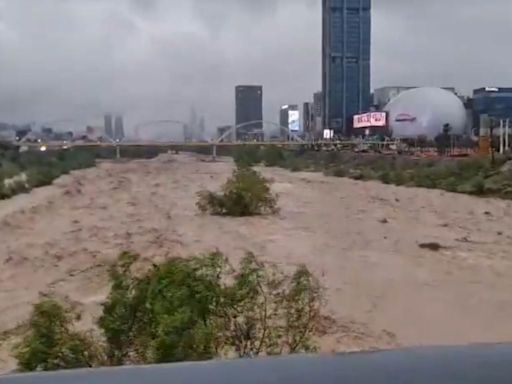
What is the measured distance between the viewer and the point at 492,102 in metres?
88.6

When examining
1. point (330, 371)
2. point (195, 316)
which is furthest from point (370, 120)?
point (330, 371)

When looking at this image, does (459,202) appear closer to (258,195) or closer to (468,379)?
(258,195)

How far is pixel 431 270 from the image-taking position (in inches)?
484

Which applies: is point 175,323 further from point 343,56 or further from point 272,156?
point 343,56

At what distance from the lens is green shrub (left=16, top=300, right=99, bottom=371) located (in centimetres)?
443

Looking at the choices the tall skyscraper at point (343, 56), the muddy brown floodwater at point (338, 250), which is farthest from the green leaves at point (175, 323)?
the tall skyscraper at point (343, 56)

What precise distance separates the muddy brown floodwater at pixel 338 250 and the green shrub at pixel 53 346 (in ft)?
4.89

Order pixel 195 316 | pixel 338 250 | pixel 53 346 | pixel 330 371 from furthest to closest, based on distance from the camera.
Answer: pixel 338 250, pixel 195 316, pixel 53 346, pixel 330 371

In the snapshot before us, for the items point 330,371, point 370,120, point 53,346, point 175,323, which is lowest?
point 53,346

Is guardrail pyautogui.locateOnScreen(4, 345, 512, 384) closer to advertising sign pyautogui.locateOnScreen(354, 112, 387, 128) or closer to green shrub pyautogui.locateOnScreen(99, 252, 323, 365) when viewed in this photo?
green shrub pyautogui.locateOnScreen(99, 252, 323, 365)

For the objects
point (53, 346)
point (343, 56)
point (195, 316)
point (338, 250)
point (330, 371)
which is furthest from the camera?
point (343, 56)

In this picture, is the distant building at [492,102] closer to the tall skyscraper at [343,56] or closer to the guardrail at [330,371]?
the tall skyscraper at [343,56]

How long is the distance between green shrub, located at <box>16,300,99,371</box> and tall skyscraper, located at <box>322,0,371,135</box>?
88.0 meters

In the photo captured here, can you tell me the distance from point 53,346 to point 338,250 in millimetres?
10422
